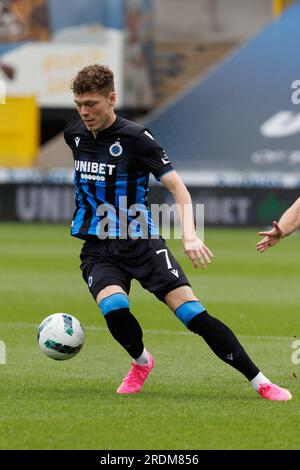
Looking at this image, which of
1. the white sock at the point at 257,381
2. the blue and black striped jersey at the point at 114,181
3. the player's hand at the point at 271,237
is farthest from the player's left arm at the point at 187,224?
the white sock at the point at 257,381

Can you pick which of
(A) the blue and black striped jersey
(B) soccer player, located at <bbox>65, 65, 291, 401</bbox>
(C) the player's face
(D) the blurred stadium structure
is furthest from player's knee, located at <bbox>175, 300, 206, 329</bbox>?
(D) the blurred stadium structure

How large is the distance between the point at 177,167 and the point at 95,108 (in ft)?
67.1

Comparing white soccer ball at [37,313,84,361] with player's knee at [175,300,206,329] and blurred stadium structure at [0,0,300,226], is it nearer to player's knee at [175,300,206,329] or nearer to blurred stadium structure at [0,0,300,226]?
player's knee at [175,300,206,329]

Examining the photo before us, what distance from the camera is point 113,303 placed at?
655 cm

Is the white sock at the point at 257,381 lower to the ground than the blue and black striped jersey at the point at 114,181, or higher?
lower

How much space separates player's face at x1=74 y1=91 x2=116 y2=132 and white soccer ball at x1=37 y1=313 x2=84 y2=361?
1235 mm

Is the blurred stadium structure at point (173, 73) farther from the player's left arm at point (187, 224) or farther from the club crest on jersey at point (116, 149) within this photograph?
the player's left arm at point (187, 224)

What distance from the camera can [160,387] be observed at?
7.04m

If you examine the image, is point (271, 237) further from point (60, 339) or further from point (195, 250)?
point (60, 339)

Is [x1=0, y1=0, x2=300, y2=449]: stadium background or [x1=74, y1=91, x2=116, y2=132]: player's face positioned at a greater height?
[x1=74, y1=91, x2=116, y2=132]: player's face

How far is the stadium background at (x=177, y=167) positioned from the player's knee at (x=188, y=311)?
1.59 ft

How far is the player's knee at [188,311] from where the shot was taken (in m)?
6.53

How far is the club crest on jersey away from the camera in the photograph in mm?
6766

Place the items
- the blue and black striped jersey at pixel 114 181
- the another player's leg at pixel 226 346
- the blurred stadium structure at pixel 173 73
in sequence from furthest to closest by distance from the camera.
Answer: the blurred stadium structure at pixel 173 73
the blue and black striped jersey at pixel 114 181
the another player's leg at pixel 226 346
